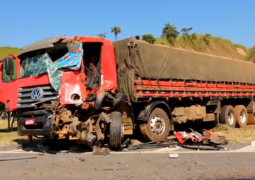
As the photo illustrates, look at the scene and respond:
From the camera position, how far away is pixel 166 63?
11180mm

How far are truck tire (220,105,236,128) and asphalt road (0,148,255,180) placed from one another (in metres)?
6.63

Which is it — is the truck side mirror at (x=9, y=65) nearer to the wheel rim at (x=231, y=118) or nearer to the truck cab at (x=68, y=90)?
the truck cab at (x=68, y=90)

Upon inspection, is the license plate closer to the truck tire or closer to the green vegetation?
the truck tire

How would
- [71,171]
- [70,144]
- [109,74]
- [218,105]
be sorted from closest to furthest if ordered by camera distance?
[71,171]
[109,74]
[70,144]
[218,105]

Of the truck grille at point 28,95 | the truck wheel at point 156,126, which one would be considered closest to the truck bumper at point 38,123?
the truck grille at point 28,95

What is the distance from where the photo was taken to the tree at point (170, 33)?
226ft

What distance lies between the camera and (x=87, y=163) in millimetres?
7512

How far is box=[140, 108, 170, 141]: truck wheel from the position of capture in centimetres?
1014

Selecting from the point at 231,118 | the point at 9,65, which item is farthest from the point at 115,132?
the point at 231,118

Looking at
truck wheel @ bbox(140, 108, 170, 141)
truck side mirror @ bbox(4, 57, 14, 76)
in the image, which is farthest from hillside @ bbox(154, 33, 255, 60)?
truck side mirror @ bbox(4, 57, 14, 76)

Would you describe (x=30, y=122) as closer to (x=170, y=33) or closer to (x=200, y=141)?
(x=200, y=141)

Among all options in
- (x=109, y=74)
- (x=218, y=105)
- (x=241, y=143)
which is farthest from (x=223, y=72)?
(x=109, y=74)

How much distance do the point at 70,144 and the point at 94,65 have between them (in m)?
2.91

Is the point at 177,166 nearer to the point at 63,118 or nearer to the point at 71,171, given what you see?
the point at 71,171
